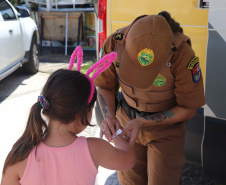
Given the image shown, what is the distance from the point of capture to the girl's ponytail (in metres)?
1.43

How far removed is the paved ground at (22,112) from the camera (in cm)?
303

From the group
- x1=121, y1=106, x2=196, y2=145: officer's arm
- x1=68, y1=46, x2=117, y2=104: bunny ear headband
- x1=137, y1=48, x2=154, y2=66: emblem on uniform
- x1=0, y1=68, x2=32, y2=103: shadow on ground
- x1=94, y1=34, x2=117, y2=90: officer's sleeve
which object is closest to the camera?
x1=68, y1=46, x2=117, y2=104: bunny ear headband

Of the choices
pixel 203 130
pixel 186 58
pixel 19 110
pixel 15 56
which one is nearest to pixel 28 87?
pixel 15 56

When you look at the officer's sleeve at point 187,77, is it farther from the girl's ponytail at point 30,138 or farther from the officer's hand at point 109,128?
the girl's ponytail at point 30,138

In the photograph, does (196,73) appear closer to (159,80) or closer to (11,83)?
(159,80)

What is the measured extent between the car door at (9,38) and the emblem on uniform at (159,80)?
12.9 feet

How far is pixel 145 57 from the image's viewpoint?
5.47ft

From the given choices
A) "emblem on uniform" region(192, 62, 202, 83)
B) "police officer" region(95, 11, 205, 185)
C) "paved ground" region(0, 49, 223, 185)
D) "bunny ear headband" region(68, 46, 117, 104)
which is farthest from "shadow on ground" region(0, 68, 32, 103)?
"emblem on uniform" region(192, 62, 202, 83)

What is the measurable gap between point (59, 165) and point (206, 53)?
4.28 feet

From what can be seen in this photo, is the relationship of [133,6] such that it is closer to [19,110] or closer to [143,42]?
[143,42]

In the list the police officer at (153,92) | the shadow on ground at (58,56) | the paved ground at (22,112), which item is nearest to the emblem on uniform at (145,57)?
the police officer at (153,92)

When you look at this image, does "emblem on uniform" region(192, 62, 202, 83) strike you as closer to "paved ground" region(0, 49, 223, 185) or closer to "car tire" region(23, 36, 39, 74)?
"paved ground" region(0, 49, 223, 185)

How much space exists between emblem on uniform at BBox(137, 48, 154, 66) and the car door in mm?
4031

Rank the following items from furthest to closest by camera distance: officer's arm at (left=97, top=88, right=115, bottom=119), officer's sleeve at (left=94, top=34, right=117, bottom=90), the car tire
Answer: the car tire, officer's arm at (left=97, top=88, right=115, bottom=119), officer's sleeve at (left=94, top=34, right=117, bottom=90)
